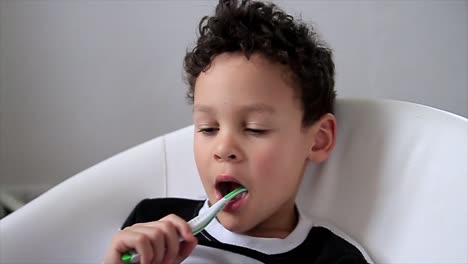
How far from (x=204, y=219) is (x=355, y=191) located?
9.4 inches

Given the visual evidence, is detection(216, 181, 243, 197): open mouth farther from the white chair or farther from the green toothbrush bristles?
the white chair

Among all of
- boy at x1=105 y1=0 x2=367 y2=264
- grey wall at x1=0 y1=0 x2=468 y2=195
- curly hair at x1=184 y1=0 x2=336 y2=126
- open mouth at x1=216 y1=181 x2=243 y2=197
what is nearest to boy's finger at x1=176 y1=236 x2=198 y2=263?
boy at x1=105 y1=0 x2=367 y2=264

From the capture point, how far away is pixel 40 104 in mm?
1346

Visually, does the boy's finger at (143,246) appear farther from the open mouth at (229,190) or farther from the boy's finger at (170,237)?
the open mouth at (229,190)

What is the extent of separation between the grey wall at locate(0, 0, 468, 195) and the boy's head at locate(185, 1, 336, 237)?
0.45 meters

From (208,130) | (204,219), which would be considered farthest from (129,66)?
(204,219)

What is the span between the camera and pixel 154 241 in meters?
0.63

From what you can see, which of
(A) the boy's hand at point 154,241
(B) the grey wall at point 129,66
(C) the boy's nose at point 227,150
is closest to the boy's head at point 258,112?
(C) the boy's nose at point 227,150

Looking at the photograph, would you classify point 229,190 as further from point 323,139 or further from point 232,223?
point 323,139

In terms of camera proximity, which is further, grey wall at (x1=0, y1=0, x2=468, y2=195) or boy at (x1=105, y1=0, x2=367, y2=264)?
grey wall at (x1=0, y1=0, x2=468, y2=195)

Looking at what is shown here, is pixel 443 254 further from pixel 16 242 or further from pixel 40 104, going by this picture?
pixel 40 104

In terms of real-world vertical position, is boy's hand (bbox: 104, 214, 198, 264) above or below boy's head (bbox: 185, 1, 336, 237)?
below

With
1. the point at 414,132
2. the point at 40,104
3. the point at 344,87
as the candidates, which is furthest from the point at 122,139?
the point at 414,132

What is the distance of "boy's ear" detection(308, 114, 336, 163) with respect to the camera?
0.83 metres
